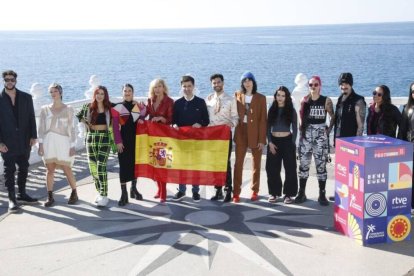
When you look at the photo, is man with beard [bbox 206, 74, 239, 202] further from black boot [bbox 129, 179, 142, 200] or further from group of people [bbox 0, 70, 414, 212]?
black boot [bbox 129, 179, 142, 200]

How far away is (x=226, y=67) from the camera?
6956 centimetres

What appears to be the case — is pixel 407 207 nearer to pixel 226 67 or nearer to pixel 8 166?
pixel 8 166

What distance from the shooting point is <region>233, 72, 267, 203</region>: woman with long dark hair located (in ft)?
24.0

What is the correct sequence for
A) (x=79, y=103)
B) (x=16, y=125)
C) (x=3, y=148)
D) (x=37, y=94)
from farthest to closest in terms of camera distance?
1. (x=79, y=103)
2. (x=37, y=94)
3. (x=16, y=125)
4. (x=3, y=148)

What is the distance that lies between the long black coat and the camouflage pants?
4.00 metres

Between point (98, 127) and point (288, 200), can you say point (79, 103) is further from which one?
point (288, 200)

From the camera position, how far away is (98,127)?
7.21 meters

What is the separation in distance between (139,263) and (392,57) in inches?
3104

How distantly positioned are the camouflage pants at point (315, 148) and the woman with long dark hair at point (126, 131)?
7.81 ft

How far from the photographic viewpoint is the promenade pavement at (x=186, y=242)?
5.34 meters

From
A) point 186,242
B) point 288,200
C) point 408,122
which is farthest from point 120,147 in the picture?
point 408,122

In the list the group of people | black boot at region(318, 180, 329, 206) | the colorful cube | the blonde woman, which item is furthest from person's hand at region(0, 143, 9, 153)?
the colorful cube

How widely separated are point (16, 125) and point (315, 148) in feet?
14.0

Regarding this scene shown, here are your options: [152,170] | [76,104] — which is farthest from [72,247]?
[76,104]
